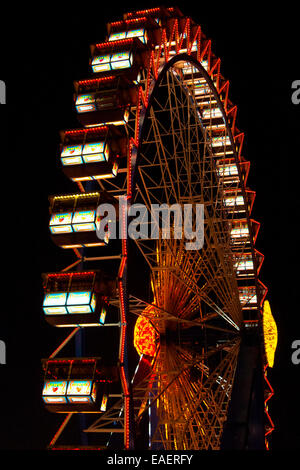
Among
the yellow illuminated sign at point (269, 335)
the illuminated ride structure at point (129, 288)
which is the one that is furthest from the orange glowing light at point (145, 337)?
the yellow illuminated sign at point (269, 335)

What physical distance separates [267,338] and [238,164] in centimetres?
972

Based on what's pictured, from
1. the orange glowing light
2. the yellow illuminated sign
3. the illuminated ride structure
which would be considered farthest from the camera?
the yellow illuminated sign

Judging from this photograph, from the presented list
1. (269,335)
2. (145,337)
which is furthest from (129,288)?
(269,335)

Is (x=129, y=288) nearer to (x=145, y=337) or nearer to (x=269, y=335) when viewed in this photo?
(x=145, y=337)

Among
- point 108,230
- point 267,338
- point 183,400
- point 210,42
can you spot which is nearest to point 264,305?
point 267,338

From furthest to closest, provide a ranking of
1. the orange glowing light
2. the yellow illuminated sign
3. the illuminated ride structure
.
Answer: the yellow illuminated sign
the orange glowing light
the illuminated ride structure

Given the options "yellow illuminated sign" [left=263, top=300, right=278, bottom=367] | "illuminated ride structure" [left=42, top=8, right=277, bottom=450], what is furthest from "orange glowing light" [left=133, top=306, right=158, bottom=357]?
"yellow illuminated sign" [left=263, top=300, right=278, bottom=367]

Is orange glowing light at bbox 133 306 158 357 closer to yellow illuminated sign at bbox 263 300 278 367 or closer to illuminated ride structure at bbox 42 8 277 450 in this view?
illuminated ride structure at bbox 42 8 277 450

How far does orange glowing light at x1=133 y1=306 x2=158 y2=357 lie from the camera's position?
21.6m

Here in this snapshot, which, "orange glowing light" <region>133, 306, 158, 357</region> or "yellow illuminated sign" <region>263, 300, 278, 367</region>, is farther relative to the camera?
"yellow illuminated sign" <region>263, 300, 278, 367</region>

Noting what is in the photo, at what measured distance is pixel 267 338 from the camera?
3084 cm

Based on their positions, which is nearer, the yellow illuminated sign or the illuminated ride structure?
the illuminated ride structure

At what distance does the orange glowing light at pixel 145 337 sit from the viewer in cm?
2162
